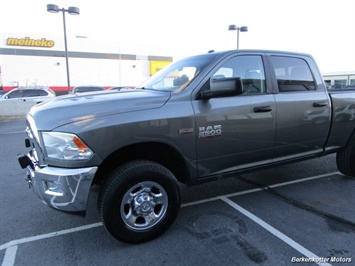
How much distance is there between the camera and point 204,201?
4.12 m

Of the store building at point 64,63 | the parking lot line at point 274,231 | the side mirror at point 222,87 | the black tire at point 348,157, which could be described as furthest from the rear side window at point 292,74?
the store building at point 64,63

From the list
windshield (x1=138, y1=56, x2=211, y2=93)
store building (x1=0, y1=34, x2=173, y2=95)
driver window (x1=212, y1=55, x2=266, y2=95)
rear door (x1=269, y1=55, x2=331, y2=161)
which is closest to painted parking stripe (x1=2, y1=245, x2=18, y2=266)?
windshield (x1=138, y1=56, x2=211, y2=93)

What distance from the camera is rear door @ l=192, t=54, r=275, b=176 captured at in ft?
10.7

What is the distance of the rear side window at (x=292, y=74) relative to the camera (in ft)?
13.0

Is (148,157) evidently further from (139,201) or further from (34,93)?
(34,93)

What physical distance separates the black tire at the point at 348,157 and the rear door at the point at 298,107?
0.65m

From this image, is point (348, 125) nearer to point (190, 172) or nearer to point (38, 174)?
point (190, 172)

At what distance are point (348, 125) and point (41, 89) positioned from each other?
16.5 metres

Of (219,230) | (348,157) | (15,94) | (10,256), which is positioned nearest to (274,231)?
(219,230)

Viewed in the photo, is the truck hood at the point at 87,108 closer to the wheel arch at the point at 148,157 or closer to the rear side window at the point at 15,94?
the wheel arch at the point at 148,157

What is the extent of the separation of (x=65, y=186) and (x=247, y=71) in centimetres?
252

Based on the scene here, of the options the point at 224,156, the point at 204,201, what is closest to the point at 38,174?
the point at 224,156

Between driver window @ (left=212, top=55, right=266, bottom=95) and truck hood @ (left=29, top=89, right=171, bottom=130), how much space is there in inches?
37.4

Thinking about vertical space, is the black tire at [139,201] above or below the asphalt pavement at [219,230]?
above
